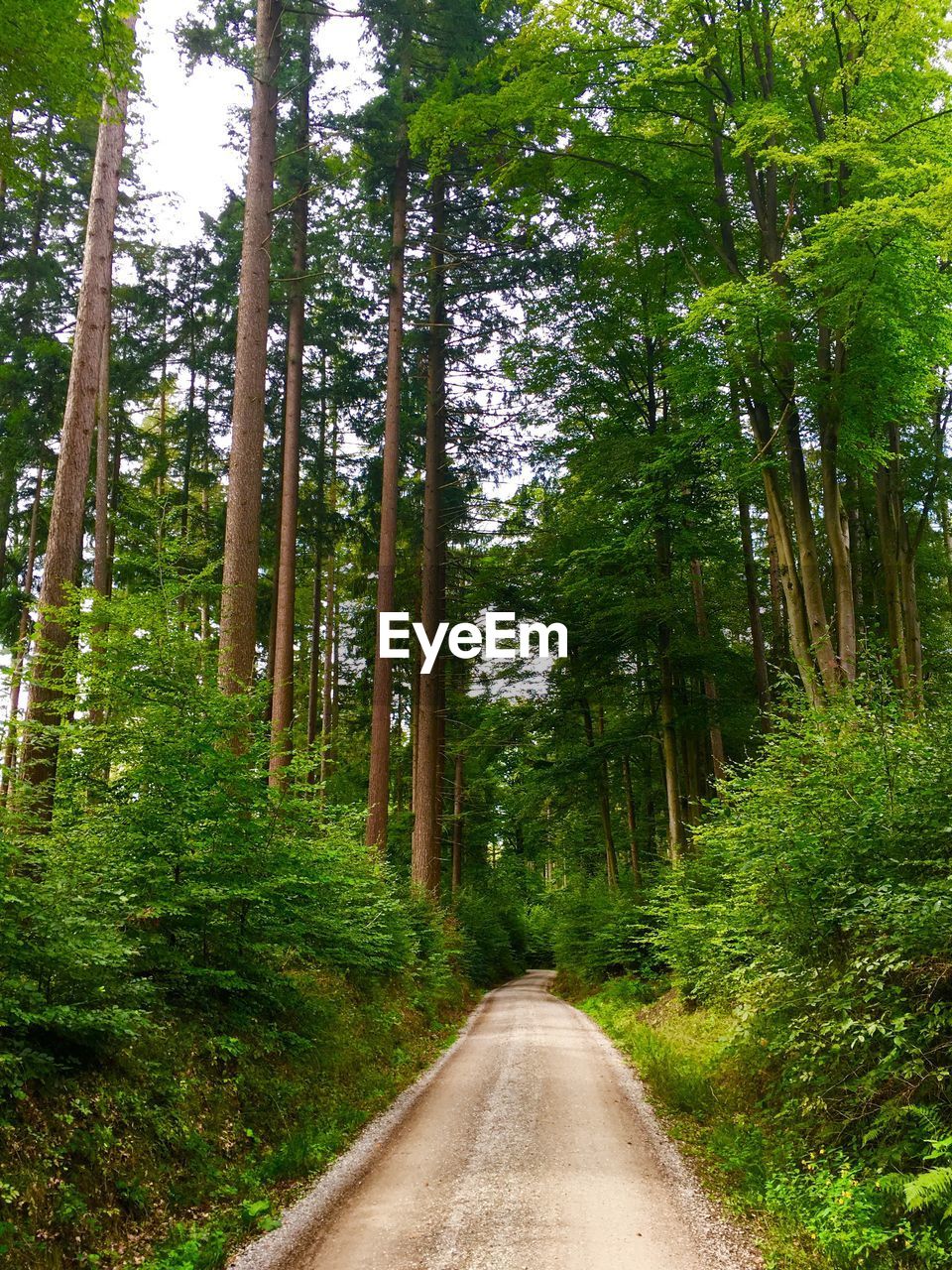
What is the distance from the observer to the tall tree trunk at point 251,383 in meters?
9.56

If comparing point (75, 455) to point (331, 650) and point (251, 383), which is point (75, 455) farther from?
point (331, 650)

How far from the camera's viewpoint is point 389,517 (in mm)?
17219

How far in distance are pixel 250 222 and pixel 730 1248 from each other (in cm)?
1219

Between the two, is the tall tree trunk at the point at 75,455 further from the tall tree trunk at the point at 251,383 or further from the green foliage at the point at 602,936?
the green foliage at the point at 602,936

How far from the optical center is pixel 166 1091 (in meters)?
5.77

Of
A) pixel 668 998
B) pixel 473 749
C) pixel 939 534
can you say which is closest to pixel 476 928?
pixel 473 749

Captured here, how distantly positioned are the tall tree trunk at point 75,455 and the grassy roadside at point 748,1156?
6628 mm

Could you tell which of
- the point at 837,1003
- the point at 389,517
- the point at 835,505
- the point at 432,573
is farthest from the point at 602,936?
the point at 837,1003

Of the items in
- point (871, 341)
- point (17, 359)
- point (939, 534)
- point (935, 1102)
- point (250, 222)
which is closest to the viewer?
point (935, 1102)

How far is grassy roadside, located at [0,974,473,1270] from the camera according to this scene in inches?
170

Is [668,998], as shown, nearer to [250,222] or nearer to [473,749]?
[473,749]

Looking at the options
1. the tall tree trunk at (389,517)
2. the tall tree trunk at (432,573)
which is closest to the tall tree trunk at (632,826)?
the tall tree trunk at (432,573)

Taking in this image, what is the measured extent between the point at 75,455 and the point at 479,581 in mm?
10420

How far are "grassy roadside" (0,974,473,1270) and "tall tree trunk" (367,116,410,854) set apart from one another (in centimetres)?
720
